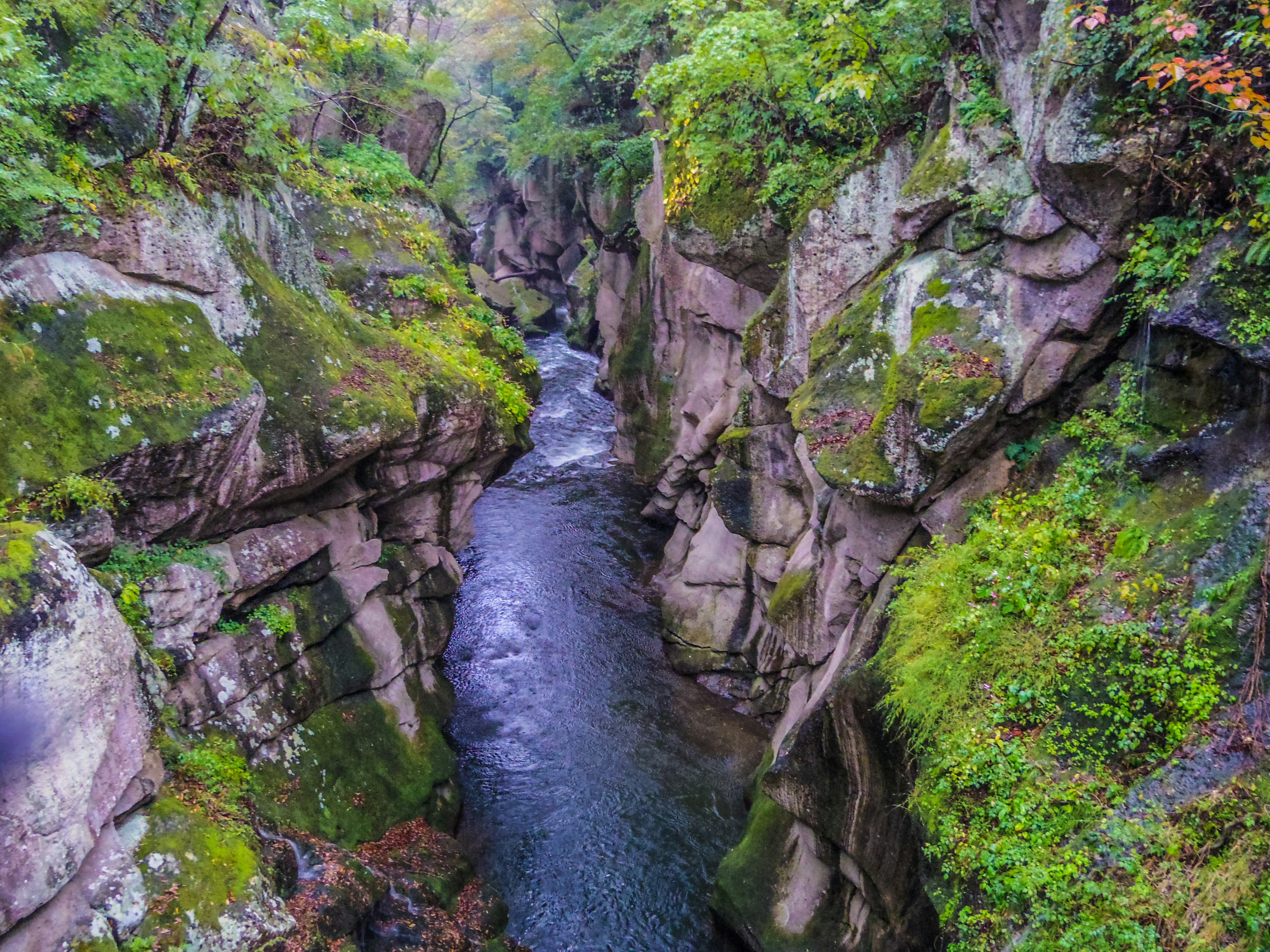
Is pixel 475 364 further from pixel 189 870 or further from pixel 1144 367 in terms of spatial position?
pixel 1144 367

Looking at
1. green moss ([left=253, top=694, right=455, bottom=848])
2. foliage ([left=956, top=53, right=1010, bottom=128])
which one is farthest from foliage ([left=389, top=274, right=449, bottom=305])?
foliage ([left=956, top=53, right=1010, bottom=128])

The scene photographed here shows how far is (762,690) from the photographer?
14.5 m

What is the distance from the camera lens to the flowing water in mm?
10672

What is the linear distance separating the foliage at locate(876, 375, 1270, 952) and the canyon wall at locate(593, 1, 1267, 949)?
25cm

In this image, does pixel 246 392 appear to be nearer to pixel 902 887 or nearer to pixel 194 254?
pixel 194 254

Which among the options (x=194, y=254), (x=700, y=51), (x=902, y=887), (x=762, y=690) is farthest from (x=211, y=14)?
(x=762, y=690)

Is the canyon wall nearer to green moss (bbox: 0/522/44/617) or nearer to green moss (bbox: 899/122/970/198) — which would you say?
green moss (bbox: 899/122/970/198)

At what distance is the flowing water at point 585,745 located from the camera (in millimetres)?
10672

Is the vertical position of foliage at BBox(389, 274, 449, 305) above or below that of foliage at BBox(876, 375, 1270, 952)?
above

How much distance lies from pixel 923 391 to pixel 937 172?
285 cm

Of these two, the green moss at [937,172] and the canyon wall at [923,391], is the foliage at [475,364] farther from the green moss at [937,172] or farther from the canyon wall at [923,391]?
the green moss at [937,172]

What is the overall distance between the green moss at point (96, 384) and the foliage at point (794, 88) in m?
8.31

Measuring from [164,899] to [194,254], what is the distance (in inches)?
278

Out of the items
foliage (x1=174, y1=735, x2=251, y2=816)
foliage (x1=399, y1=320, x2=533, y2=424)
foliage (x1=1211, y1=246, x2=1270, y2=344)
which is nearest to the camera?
foliage (x1=1211, y1=246, x2=1270, y2=344)
